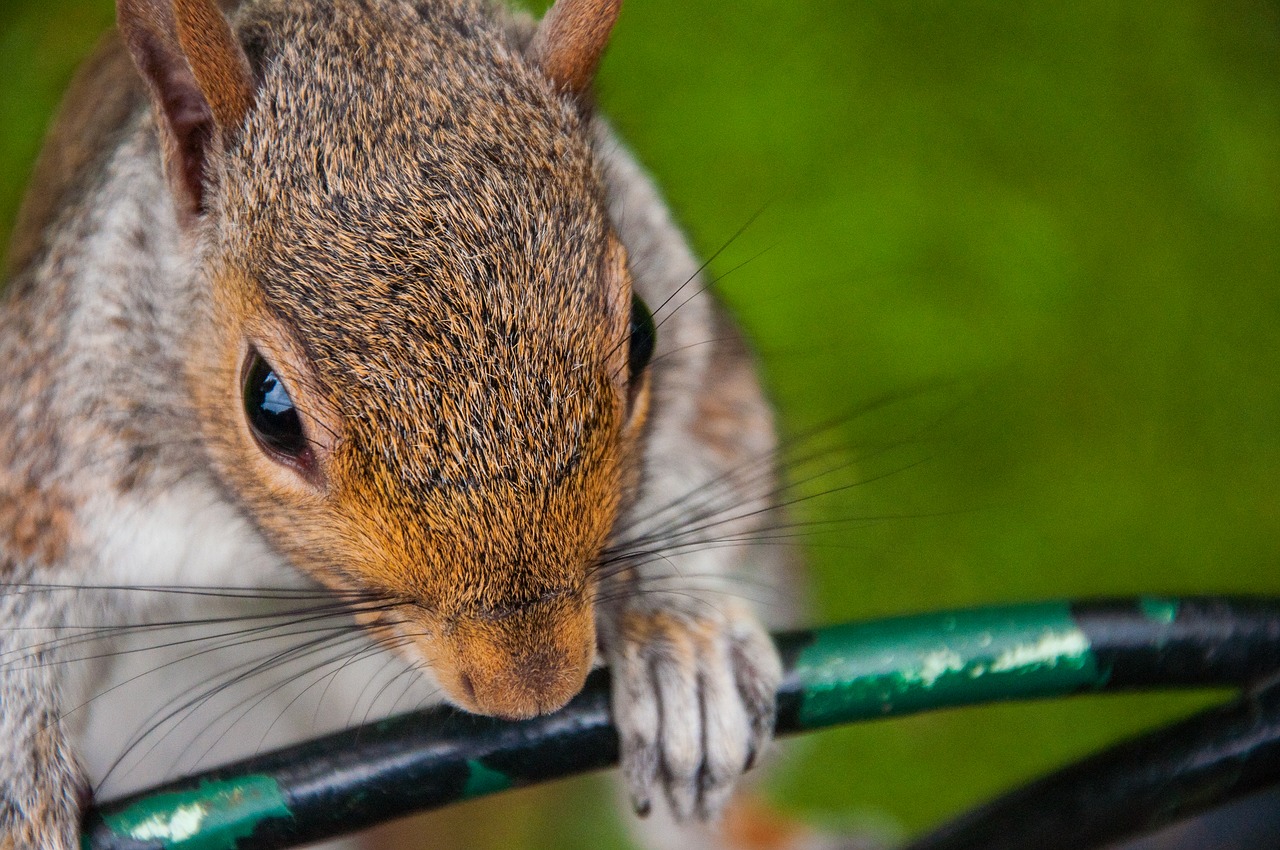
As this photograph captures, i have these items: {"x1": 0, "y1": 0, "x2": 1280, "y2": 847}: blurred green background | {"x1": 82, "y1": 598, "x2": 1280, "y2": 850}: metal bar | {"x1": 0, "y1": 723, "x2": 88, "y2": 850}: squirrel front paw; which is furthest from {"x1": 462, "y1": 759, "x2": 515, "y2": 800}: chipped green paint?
{"x1": 0, "y1": 0, "x2": 1280, "y2": 847}: blurred green background

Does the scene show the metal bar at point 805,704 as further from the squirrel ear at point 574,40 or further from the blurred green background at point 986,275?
the blurred green background at point 986,275

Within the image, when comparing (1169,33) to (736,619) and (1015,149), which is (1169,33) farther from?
(736,619)

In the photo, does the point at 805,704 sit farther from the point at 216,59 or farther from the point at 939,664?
the point at 216,59

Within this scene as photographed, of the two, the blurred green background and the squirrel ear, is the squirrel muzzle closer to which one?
the squirrel ear

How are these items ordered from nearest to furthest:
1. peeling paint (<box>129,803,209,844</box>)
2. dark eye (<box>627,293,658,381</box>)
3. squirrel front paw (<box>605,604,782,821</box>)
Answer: peeling paint (<box>129,803,209,844</box>) → dark eye (<box>627,293,658,381</box>) → squirrel front paw (<box>605,604,782,821</box>)

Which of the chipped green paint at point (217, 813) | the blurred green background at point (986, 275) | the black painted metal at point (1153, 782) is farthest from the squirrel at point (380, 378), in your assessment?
the blurred green background at point (986, 275)

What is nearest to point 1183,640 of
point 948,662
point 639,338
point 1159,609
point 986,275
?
point 1159,609
